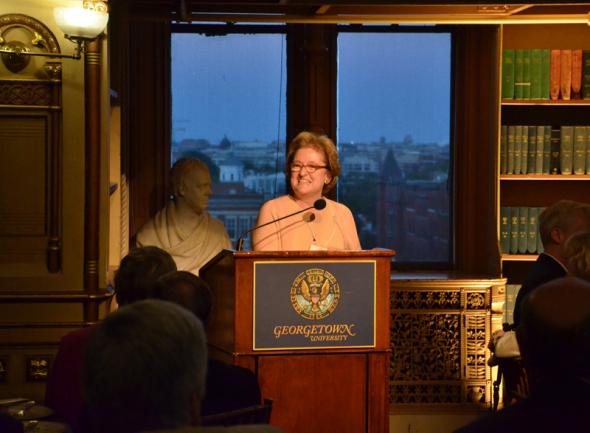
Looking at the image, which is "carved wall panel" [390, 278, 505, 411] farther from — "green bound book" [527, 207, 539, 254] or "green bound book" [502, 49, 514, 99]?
"green bound book" [502, 49, 514, 99]

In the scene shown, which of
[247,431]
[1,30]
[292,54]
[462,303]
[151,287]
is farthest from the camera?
[292,54]

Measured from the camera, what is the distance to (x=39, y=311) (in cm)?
482

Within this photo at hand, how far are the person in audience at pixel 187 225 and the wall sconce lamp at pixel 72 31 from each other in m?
1.03

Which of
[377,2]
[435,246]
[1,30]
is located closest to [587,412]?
[377,2]

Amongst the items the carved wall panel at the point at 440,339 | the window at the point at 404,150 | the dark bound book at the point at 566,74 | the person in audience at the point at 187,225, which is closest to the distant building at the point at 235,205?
the window at the point at 404,150

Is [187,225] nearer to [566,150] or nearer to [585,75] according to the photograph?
[566,150]

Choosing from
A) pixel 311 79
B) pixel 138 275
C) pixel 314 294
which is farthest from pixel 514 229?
pixel 138 275

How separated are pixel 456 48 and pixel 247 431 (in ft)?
16.1

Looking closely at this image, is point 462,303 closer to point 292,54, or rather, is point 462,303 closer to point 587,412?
point 292,54

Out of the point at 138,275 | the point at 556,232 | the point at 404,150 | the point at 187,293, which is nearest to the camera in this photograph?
the point at 187,293

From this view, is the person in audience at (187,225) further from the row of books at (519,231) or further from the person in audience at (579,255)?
the person in audience at (579,255)

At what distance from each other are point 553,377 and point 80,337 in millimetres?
1547

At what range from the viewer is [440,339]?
5816 mm

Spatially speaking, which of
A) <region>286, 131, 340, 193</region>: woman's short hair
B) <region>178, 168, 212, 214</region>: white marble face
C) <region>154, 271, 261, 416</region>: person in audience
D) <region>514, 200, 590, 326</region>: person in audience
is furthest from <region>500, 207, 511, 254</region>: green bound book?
<region>154, 271, 261, 416</region>: person in audience
